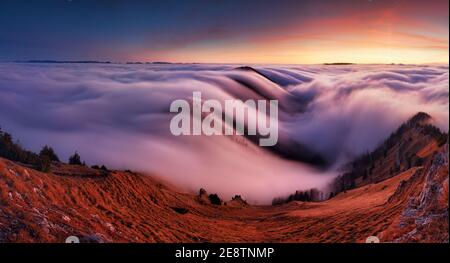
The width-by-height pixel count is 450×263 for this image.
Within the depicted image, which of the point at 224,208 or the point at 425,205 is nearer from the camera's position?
the point at 425,205

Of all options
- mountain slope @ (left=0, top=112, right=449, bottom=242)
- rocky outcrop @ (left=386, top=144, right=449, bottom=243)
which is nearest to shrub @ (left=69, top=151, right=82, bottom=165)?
mountain slope @ (left=0, top=112, right=449, bottom=242)

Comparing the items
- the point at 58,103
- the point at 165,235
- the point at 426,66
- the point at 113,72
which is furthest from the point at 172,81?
the point at 426,66

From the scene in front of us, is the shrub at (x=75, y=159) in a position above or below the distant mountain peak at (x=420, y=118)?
below

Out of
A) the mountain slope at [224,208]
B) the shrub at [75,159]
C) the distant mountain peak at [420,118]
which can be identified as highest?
the distant mountain peak at [420,118]

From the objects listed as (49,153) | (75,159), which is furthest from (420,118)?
(49,153)

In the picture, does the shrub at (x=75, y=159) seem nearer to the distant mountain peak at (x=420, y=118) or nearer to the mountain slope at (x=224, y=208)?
the mountain slope at (x=224, y=208)

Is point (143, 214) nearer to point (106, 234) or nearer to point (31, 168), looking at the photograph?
point (106, 234)

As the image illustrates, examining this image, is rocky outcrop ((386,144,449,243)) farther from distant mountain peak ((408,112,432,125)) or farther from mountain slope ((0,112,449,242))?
distant mountain peak ((408,112,432,125))

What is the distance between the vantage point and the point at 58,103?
348cm

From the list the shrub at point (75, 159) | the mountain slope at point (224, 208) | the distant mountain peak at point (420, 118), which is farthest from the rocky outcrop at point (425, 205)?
the shrub at point (75, 159)

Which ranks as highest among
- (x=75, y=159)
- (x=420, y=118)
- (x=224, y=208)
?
(x=420, y=118)

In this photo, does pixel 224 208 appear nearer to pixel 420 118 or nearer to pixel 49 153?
pixel 49 153

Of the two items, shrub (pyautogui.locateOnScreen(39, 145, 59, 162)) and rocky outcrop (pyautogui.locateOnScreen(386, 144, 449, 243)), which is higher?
shrub (pyautogui.locateOnScreen(39, 145, 59, 162))
